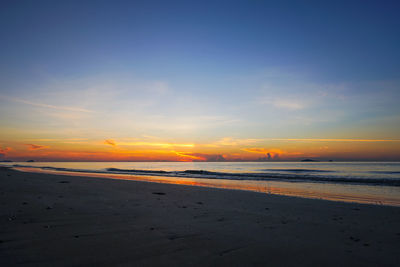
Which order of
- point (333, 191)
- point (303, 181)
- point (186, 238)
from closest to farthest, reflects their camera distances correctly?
1. point (186, 238)
2. point (333, 191)
3. point (303, 181)

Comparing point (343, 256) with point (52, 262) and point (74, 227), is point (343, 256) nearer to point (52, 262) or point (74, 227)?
point (52, 262)

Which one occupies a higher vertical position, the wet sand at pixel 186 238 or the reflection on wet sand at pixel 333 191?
the wet sand at pixel 186 238

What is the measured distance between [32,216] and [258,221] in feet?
19.4

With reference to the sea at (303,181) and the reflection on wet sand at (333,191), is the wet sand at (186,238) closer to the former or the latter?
the reflection on wet sand at (333,191)

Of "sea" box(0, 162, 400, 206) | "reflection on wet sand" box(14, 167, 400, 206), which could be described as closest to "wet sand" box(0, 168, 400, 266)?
"reflection on wet sand" box(14, 167, 400, 206)

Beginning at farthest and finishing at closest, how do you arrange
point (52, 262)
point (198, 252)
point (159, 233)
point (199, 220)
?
point (199, 220) < point (159, 233) < point (198, 252) < point (52, 262)

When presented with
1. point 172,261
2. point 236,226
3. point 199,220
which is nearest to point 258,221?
point 236,226

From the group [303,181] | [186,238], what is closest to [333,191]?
[303,181]

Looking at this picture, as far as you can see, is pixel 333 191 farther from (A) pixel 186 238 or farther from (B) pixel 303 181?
(A) pixel 186 238

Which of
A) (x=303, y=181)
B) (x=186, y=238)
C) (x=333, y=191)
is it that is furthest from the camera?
(x=303, y=181)

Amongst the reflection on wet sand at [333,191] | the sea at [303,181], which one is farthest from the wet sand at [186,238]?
the sea at [303,181]

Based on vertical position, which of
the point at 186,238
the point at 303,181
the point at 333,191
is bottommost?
the point at 303,181

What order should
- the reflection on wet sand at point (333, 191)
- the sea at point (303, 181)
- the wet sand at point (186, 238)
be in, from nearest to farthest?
1. the wet sand at point (186, 238)
2. the reflection on wet sand at point (333, 191)
3. the sea at point (303, 181)

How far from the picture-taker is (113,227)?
5.40 metres
